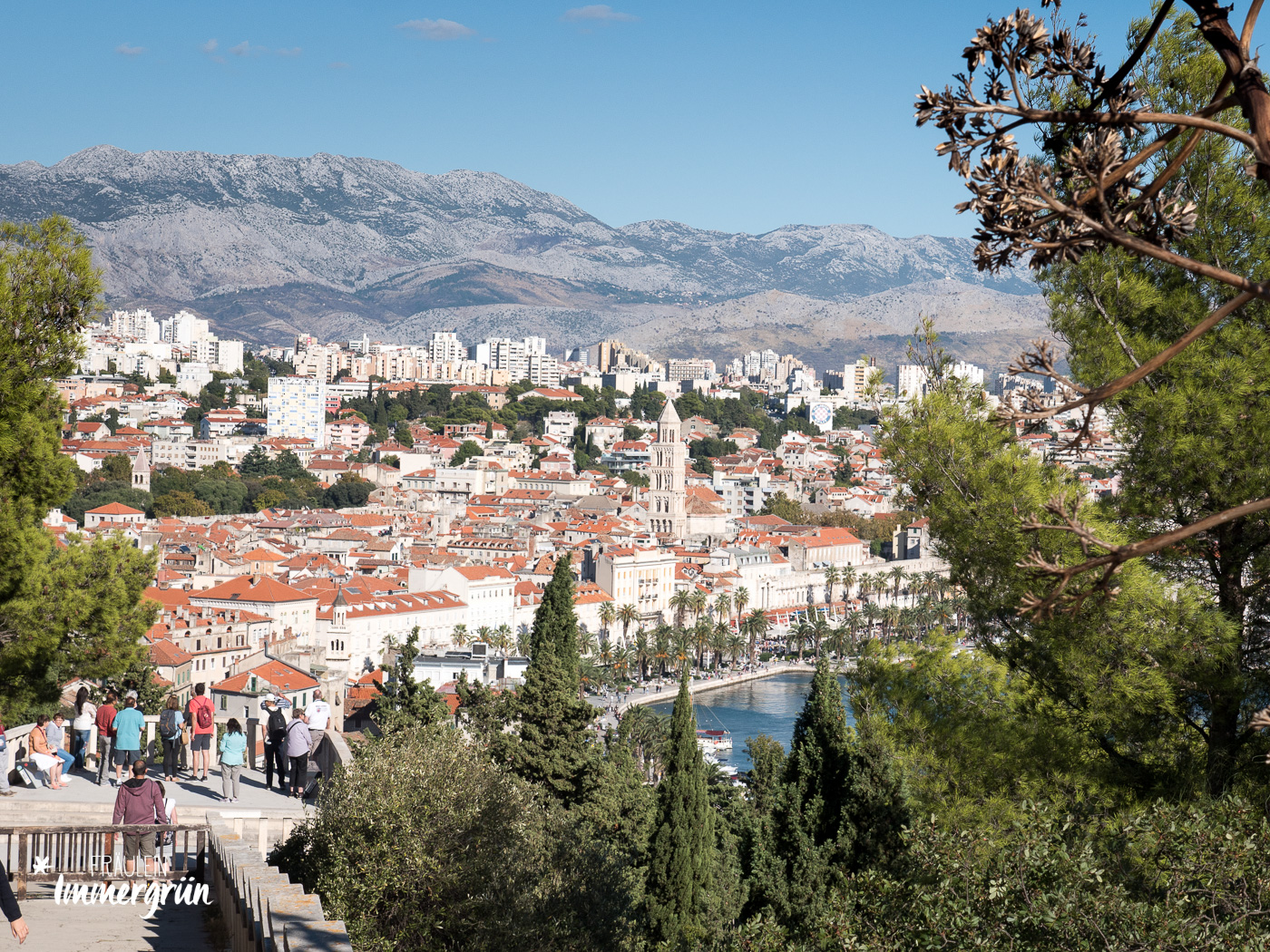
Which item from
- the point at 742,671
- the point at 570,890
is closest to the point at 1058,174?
the point at 570,890

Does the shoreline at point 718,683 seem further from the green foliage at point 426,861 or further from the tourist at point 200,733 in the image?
the green foliage at point 426,861

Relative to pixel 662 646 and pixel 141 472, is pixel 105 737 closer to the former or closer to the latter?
pixel 662 646

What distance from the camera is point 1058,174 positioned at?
1794mm

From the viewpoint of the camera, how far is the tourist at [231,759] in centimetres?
568

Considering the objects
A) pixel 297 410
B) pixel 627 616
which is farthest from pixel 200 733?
pixel 297 410

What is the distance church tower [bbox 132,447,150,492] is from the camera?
162 feet

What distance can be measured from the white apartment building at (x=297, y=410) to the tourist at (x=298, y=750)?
60.1 meters

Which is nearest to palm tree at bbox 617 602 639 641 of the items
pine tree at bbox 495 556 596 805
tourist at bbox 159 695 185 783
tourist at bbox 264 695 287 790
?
pine tree at bbox 495 556 596 805

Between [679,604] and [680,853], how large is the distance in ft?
111

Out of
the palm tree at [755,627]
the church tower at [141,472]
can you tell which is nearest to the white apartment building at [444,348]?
the church tower at [141,472]

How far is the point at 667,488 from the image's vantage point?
52844 millimetres

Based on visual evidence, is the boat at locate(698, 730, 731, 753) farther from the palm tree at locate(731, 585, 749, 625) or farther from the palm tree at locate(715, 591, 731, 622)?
the palm tree at locate(731, 585, 749, 625)

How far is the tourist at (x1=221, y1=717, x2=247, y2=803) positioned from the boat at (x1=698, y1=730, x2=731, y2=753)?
2074 cm

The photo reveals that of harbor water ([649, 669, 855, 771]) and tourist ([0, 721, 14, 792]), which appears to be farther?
harbor water ([649, 669, 855, 771])
